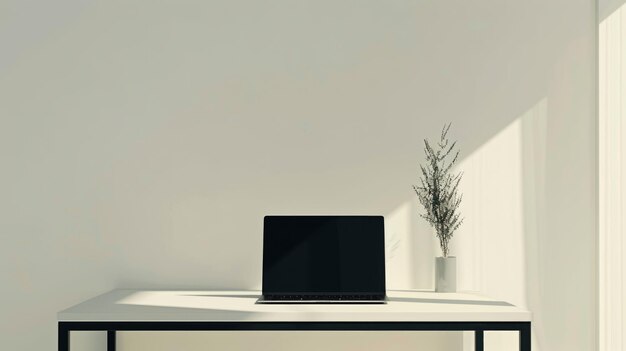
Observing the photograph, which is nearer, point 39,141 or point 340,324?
point 340,324

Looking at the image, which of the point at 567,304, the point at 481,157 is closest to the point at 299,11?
the point at 481,157

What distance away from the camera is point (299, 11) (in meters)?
3.08

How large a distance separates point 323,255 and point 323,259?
0.01m

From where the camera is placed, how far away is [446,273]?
9.49 ft

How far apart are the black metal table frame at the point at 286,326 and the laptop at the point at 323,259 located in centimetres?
21

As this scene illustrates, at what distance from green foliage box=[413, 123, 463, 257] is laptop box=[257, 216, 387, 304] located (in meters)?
0.25

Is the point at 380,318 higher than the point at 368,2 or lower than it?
lower

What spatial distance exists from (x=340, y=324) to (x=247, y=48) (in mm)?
1130

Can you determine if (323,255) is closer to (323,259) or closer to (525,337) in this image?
(323,259)

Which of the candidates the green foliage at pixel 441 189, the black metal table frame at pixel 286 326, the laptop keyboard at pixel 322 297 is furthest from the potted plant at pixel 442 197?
the black metal table frame at pixel 286 326

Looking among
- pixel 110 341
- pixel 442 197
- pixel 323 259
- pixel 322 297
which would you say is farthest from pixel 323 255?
pixel 110 341

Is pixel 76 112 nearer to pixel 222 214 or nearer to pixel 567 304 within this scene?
pixel 222 214

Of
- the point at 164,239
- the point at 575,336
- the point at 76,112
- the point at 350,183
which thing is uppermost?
the point at 76,112
